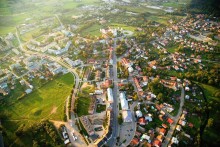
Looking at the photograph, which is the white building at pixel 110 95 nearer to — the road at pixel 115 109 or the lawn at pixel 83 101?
the road at pixel 115 109

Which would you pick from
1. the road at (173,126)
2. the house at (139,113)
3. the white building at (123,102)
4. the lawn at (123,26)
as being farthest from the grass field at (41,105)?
the lawn at (123,26)

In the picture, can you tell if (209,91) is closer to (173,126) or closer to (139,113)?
(173,126)

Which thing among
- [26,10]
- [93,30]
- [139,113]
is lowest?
[139,113]

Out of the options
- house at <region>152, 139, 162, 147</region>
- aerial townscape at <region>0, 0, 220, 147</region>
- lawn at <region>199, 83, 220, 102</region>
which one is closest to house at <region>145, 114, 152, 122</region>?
aerial townscape at <region>0, 0, 220, 147</region>

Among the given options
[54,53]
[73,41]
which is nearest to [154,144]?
[54,53]

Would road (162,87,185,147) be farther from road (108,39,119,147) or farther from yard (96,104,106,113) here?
yard (96,104,106,113)

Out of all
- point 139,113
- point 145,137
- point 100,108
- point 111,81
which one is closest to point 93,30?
point 111,81
